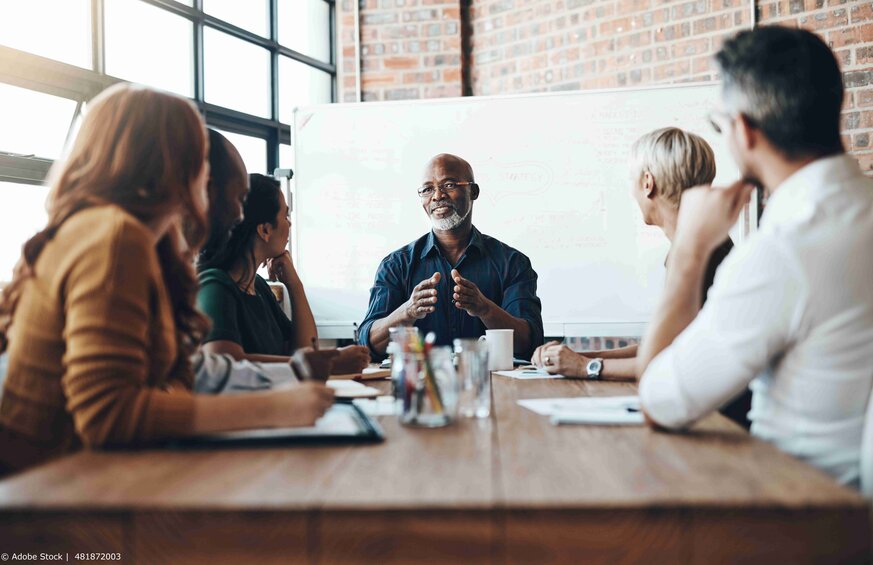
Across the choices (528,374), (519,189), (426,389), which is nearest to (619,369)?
(528,374)

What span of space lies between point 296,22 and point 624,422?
390 cm

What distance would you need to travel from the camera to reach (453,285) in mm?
3018

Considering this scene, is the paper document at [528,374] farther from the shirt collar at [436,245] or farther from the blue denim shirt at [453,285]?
the shirt collar at [436,245]

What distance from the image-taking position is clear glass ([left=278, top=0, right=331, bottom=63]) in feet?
14.7

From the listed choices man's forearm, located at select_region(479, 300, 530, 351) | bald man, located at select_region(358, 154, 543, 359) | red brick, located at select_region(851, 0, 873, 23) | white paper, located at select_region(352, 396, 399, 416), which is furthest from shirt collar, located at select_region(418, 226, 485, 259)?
red brick, located at select_region(851, 0, 873, 23)

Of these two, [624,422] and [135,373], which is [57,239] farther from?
[624,422]

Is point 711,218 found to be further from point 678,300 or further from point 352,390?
point 352,390

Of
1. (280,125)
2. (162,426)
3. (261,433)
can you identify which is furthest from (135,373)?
(280,125)

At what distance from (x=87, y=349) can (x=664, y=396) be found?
802 millimetres

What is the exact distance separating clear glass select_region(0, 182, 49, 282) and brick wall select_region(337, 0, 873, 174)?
208cm

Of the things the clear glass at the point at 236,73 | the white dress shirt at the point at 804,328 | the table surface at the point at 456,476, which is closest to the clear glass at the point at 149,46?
the clear glass at the point at 236,73

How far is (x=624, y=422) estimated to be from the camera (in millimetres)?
1252

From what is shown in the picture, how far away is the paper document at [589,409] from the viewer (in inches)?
49.7

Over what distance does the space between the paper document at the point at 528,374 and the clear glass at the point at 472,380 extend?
1.98 feet
